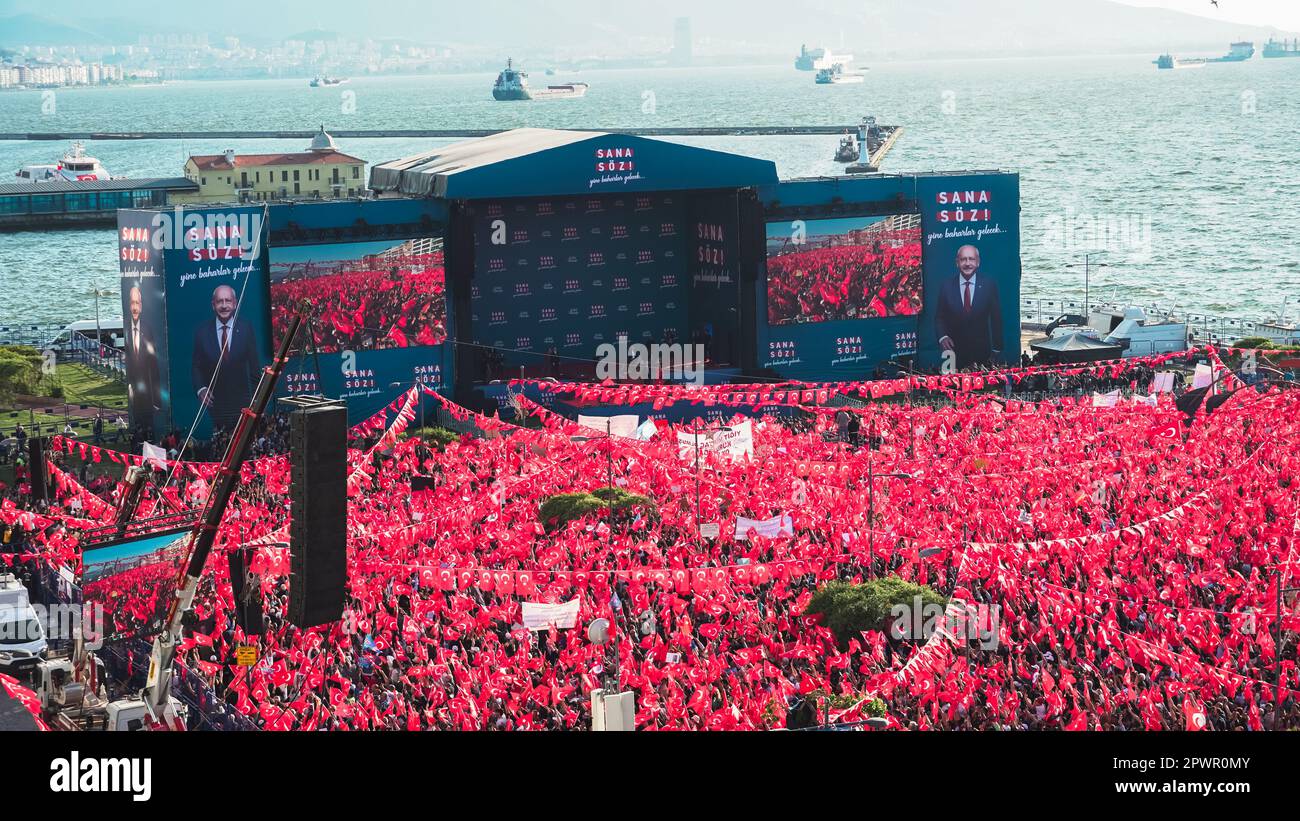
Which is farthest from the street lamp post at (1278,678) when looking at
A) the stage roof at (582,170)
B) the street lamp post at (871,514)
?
the stage roof at (582,170)

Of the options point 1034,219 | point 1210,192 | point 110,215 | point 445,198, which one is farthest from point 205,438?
point 1210,192

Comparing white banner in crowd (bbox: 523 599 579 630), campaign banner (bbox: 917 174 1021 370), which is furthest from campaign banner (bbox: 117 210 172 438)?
white banner in crowd (bbox: 523 599 579 630)

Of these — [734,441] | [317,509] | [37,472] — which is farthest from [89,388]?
[317,509]

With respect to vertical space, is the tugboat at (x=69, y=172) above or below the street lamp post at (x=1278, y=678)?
above

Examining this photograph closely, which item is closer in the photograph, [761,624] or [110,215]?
[761,624]

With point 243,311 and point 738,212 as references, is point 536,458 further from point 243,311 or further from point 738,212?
point 738,212

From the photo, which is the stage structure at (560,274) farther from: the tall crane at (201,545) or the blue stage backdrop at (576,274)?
the tall crane at (201,545)
